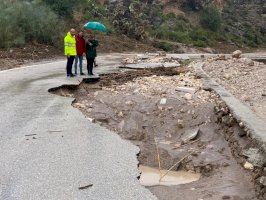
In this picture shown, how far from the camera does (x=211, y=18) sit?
168 feet

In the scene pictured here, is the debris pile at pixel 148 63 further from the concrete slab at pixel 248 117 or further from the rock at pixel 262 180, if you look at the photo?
A: the rock at pixel 262 180

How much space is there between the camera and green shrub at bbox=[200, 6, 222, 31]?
5128 cm

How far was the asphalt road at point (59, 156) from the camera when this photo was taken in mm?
6484

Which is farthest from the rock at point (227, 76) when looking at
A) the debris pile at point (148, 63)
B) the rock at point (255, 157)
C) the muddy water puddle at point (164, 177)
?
the muddy water puddle at point (164, 177)

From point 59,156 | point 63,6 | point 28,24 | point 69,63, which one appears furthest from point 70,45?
point 63,6

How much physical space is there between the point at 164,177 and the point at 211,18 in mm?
45161

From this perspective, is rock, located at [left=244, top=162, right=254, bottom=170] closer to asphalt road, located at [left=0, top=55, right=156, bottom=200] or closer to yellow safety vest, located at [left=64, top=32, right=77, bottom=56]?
asphalt road, located at [left=0, top=55, right=156, bottom=200]

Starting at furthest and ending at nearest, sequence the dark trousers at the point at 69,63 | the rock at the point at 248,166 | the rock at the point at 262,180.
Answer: the dark trousers at the point at 69,63
the rock at the point at 248,166
the rock at the point at 262,180

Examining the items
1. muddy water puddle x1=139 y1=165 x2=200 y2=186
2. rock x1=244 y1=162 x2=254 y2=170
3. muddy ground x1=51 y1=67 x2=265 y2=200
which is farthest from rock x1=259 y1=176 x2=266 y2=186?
muddy water puddle x1=139 y1=165 x2=200 y2=186

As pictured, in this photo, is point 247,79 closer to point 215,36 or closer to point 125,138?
point 125,138

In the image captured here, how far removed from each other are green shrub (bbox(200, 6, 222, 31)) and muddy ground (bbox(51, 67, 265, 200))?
36.1 metres

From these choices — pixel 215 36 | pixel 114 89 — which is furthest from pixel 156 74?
pixel 215 36

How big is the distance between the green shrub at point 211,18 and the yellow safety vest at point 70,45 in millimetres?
35475

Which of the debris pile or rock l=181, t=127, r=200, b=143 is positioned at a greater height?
rock l=181, t=127, r=200, b=143
